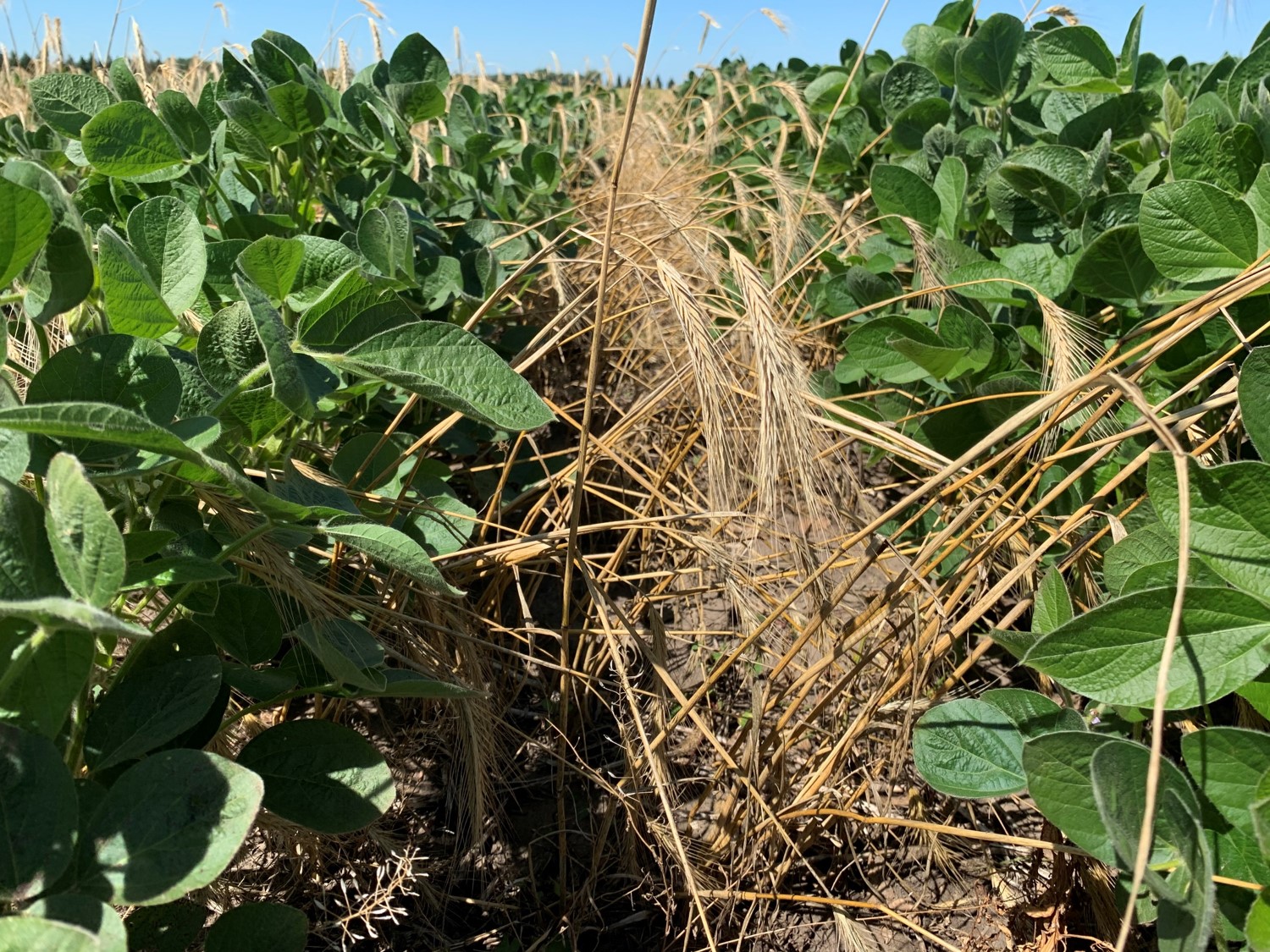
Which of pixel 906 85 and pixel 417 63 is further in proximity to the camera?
pixel 906 85

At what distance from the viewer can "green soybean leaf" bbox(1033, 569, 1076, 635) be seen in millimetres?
1001

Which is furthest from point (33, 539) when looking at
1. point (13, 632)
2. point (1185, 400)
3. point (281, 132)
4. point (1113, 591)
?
point (1185, 400)

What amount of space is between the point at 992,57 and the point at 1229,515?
4.08 ft

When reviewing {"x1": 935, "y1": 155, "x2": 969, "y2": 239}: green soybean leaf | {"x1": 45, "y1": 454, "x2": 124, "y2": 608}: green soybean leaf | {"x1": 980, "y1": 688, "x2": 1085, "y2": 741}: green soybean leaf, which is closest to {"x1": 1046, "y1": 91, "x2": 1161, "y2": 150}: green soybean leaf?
{"x1": 935, "y1": 155, "x2": 969, "y2": 239}: green soybean leaf

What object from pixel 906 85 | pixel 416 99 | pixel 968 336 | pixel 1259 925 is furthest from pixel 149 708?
pixel 906 85

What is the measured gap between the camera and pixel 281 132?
A: 4.47 ft

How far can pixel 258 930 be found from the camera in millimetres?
891

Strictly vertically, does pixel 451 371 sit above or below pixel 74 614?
above

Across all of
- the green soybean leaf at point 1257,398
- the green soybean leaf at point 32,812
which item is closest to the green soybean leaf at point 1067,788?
the green soybean leaf at point 1257,398

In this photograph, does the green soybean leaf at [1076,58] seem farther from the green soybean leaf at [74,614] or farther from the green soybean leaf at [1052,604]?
the green soybean leaf at [74,614]

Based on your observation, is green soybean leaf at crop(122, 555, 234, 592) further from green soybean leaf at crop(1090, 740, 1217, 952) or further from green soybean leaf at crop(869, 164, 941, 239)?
green soybean leaf at crop(869, 164, 941, 239)

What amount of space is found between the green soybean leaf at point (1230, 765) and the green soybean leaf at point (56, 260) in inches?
40.7

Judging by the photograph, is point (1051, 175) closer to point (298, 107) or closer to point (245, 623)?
point (298, 107)

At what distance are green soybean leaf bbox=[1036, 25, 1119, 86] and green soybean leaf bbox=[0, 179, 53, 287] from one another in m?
1.49
